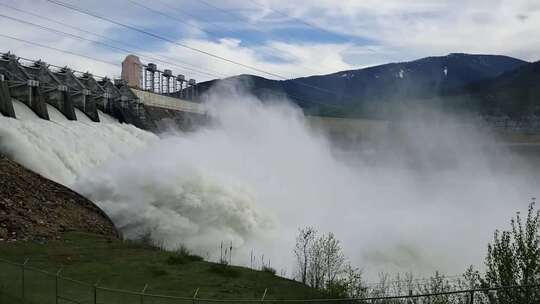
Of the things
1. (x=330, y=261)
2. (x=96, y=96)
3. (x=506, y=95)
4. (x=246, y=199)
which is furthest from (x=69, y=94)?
(x=506, y=95)

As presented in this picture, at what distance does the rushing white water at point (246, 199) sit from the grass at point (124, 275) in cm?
700

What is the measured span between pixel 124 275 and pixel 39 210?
8.13 metres

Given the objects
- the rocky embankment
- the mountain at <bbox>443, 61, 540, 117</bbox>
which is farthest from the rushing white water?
the mountain at <bbox>443, 61, 540, 117</bbox>

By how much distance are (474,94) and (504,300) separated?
154 m

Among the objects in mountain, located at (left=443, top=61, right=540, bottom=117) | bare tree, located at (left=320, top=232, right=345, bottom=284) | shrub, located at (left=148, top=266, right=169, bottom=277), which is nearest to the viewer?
shrub, located at (left=148, top=266, right=169, bottom=277)

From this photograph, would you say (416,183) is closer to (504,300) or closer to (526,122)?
(526,122)

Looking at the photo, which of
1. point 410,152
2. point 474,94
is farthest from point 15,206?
point 474,94

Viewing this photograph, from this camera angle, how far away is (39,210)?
77.0ft

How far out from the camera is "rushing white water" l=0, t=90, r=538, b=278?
29.1 meters

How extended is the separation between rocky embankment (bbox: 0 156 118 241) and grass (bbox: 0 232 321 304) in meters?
1.47

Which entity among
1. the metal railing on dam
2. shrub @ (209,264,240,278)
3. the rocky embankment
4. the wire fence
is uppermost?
the metal railing on dam

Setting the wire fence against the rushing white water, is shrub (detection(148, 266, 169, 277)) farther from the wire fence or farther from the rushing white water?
the rushing white water

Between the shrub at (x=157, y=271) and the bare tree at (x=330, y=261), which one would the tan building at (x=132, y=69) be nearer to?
the bare tree at (x=330, y=261)

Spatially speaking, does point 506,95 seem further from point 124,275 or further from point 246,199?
point 124,275
